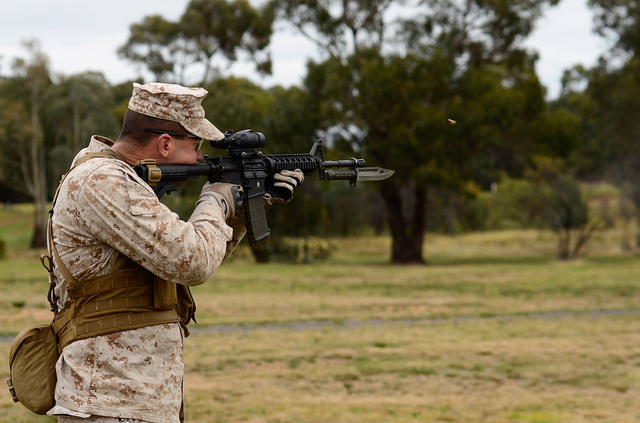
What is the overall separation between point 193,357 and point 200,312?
4.64 m

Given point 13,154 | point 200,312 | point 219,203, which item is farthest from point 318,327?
point 13,154

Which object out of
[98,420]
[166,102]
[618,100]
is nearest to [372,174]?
[166,102]

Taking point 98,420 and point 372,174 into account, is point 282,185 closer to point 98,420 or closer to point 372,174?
point 372,174

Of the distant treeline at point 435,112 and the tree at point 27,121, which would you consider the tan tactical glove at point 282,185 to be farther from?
the tree at point 27,121

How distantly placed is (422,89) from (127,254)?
2659cm

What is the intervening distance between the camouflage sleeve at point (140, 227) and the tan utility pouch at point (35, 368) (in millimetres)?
511

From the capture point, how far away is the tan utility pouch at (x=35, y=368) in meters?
2.81

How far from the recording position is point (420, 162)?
1136 inches

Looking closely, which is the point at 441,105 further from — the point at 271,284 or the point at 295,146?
the point at 271,284

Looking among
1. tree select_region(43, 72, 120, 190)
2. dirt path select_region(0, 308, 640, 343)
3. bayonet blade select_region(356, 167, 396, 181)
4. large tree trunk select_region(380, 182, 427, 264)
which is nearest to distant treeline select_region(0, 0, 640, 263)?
large tree trunk select_region(380, 182, 427, 264)

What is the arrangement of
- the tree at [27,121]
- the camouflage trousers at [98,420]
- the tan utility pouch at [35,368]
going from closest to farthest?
1. the camouflage trousers at [98,420]
2. the tan utility pouch at [35,368]
3. the tree at [27,121]

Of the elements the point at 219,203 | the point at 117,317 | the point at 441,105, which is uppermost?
the point at 441,105

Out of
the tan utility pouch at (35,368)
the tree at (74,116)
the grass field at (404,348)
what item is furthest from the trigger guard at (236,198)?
the tree at (74,116)

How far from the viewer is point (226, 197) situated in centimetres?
303
